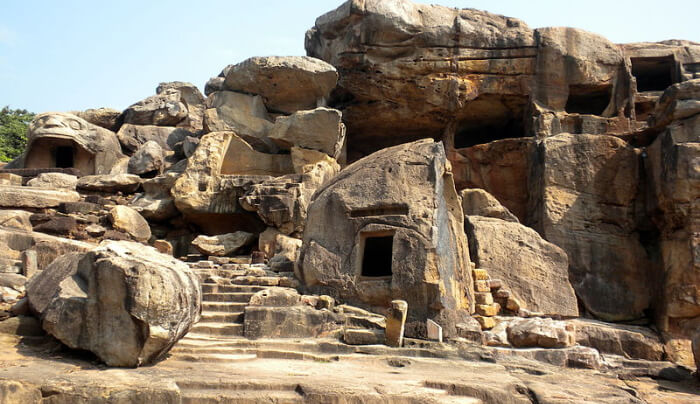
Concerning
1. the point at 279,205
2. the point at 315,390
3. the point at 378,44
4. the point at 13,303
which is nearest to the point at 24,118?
the point at 378,44

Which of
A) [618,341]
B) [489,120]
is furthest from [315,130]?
[618,341]

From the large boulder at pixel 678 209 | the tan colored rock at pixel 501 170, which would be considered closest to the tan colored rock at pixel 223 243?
the tan colored rock at pixel 501 170

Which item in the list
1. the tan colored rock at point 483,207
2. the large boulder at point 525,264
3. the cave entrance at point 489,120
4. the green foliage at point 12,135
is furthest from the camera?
the green foliage at point 12,135

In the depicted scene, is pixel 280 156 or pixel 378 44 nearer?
pixel 280 156

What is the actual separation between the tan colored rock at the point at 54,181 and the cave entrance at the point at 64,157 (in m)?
3.55

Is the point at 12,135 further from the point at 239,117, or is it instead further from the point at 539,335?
the point at 539,335

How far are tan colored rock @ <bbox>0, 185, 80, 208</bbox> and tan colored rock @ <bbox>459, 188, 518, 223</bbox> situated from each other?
26.2 feet

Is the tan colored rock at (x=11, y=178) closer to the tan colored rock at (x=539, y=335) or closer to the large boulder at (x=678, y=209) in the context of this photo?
the tan colored rock at (x=539, y=335)

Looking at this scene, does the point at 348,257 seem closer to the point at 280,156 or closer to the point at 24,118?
the point at 280,156

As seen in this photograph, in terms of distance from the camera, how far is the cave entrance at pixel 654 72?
18188 millimetres

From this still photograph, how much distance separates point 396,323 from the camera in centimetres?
659

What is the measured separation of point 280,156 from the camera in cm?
1550

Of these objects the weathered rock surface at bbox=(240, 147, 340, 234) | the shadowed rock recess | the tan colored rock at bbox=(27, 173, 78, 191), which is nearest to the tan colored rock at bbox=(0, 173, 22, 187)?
the shadowed rock recess

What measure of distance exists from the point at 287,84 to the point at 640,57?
10.6 meters
